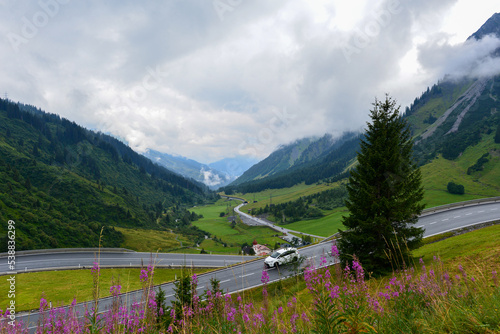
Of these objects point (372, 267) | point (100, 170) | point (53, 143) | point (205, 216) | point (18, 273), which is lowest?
point (372, 267)

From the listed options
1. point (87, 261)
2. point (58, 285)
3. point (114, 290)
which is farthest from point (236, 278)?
point (87, 261)

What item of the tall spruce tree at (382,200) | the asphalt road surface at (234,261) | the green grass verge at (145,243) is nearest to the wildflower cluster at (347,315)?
the tall spruce tree at (382,200)

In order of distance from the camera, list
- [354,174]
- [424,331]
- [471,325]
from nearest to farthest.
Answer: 1. [471,325]
2. [424,331]
3. [354,174]

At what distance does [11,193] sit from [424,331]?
122091mm

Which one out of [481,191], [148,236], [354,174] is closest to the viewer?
[354,174]

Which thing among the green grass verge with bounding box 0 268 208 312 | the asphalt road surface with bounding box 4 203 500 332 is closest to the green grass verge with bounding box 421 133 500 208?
the asphalt road surface with bounding box 4 203 500 332

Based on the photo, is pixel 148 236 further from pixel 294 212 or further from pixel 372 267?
pixel 372 267

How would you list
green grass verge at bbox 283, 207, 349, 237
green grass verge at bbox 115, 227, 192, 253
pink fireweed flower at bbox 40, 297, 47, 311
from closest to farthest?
pink fireweed flower at bbox 40, 297, 47, 311 < green grass verge at bbox 115, 227, 192, 253 < green grass verge at bbox 283, 207, 349, 237

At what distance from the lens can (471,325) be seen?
2.77 m

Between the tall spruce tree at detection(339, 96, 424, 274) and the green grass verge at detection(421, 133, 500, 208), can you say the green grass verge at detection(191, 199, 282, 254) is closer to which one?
the green grass verge at detection(421, 133, 500, 208)

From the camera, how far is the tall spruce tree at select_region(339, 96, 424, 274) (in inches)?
661

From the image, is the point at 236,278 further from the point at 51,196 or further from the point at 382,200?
the point at 51,196

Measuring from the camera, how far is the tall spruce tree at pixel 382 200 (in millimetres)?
16797

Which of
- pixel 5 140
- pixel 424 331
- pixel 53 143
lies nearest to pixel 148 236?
pixel 424 331
